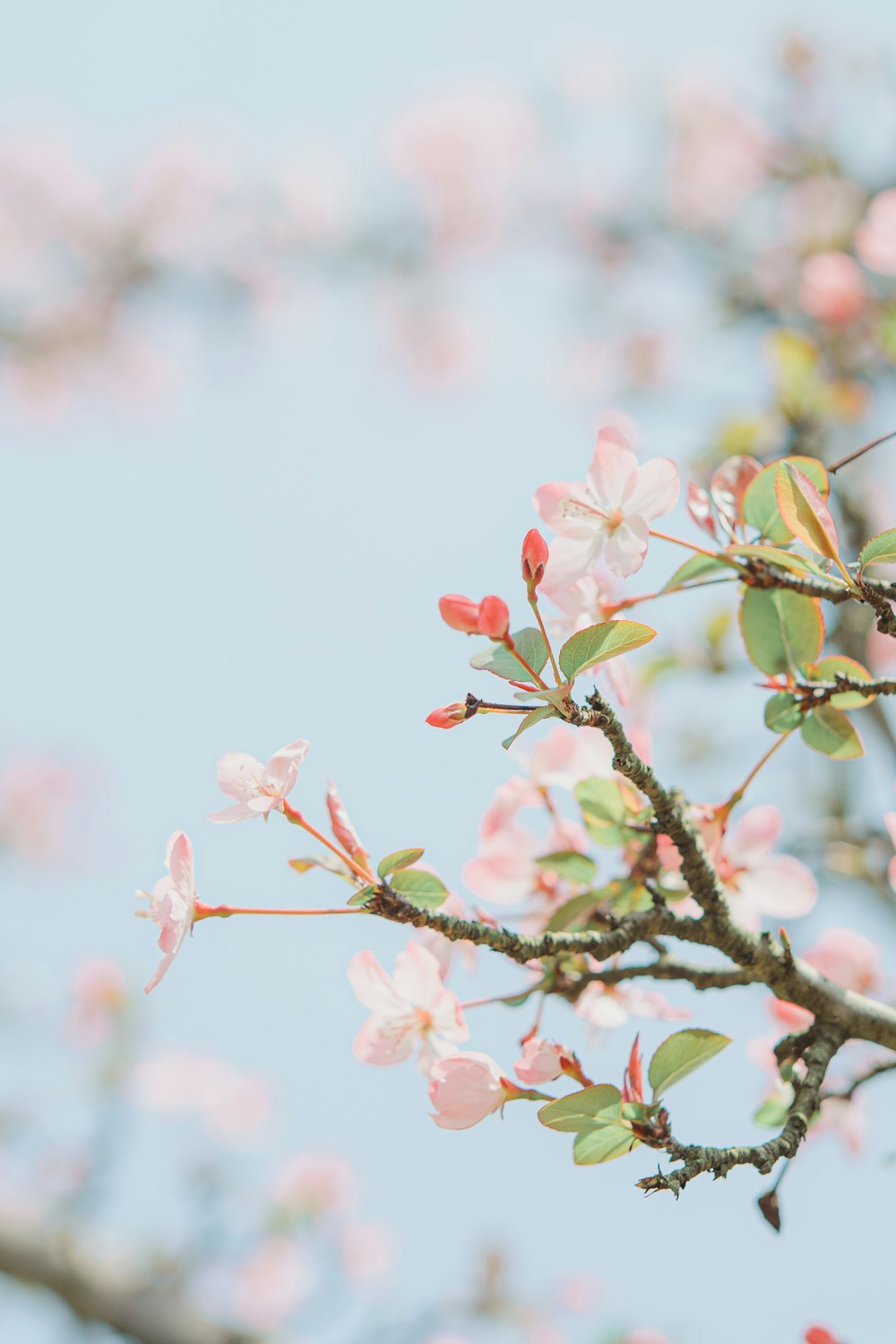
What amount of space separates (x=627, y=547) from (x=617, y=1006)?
336mm

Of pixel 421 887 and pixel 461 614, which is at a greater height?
pixel 461 614

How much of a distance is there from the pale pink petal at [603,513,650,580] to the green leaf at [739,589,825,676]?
4.0 inches

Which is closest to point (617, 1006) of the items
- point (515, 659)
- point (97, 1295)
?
point (515, 659)

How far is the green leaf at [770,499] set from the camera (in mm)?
657

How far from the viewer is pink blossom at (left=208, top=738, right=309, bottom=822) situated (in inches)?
22.6

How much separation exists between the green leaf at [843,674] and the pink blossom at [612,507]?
15 cm

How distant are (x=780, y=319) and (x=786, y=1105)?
1761mm

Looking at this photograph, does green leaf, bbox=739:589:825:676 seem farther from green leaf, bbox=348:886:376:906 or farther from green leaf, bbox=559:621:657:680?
green leaf, bbox=348:886:376:906

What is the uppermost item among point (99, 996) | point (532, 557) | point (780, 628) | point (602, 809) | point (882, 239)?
point (882, 239)

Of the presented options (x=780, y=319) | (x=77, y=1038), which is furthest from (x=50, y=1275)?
(x=780, y=319)

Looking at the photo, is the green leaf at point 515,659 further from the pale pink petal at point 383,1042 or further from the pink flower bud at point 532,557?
the pale pink petal at point 383,1042

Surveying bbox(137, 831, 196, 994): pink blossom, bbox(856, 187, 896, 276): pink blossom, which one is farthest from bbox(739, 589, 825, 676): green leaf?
bbox(856, 187, 896, 276): pink blossom

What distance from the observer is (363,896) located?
565 millimetres

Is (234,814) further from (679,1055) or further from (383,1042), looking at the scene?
(679,1055)
